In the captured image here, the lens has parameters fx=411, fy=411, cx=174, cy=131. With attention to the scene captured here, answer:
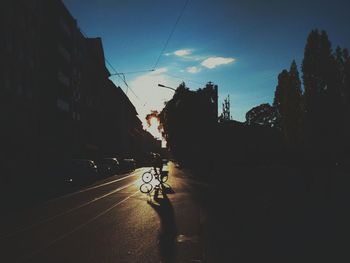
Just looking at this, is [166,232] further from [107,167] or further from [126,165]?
[126,165]

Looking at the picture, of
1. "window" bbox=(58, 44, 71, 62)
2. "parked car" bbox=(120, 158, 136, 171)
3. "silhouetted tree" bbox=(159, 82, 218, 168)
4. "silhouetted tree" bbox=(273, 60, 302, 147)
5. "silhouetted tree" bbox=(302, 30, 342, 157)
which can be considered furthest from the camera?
"parked car" bbox=(120, 158, 136, 171)

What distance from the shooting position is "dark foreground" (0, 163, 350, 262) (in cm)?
662

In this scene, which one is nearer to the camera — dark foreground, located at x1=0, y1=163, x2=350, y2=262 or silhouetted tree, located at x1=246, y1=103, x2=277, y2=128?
dark foreground, located at x1=0, y1=163, x2=350, y2=262

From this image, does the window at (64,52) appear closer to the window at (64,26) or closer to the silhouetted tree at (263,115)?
the window at (64,26)

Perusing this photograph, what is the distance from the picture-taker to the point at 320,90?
4441 centimetres

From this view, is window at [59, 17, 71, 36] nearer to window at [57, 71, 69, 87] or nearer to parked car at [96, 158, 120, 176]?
window at [57, 71, 69, 87]

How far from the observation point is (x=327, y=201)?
14.8m

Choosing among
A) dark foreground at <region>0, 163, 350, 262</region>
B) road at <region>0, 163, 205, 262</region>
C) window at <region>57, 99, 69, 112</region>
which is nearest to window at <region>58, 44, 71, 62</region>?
window at <region>57, 99, 69, 112</region>

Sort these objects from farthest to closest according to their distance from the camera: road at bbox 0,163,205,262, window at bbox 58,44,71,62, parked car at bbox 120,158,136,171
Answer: parked car at bbox 120,158,136,171 → window at bbox 58,44,71,62 → road at bbox 0,163,205,262

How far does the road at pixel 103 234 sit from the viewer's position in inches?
260

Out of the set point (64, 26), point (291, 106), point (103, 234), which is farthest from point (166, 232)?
point (291, 106)

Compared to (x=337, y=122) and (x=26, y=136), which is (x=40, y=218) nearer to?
(x=26, y=136)

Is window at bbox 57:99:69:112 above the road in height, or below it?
above

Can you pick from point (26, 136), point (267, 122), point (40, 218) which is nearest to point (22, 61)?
point (26, 136)
